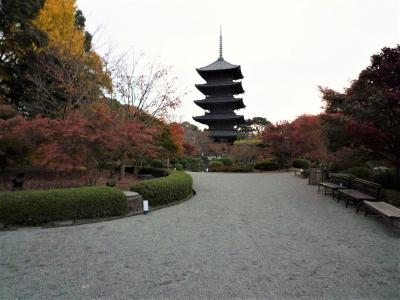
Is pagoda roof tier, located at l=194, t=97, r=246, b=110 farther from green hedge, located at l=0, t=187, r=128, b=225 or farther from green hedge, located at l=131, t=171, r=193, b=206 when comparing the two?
green hedge, located at l=0, t=187, r=128, b=225

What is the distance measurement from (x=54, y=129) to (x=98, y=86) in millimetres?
6078

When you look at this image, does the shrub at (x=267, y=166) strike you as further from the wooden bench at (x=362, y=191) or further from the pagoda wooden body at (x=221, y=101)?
the wooden bench at (x=362, y=191)

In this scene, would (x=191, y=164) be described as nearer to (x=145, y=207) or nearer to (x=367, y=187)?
(x=367, y=187)

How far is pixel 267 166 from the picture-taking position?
25031 mm

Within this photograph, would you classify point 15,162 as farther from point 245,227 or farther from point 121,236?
point 245,227

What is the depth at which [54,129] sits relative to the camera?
7.86m

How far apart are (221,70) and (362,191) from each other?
92.5 feet

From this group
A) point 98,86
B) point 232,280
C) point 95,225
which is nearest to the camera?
point 232,280

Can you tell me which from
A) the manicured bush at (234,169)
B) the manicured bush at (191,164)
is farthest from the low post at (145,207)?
the manicured bush at (191,164)

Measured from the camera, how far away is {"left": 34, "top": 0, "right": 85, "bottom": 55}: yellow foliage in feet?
46.7

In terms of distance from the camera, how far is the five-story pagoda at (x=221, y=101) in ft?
113

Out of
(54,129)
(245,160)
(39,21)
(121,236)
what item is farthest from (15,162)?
(245,160)

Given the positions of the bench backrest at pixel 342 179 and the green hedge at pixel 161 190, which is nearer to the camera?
the green hedge at pixel 161 190

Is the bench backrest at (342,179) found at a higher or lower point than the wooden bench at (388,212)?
higher
